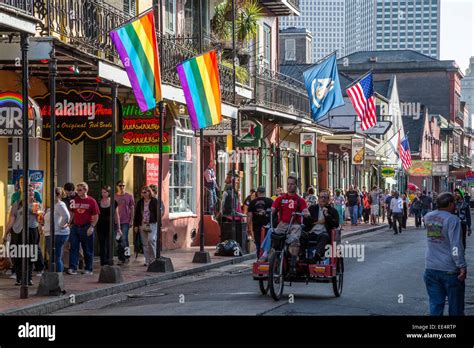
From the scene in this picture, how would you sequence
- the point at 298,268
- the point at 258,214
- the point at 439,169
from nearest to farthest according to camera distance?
the point at 298,268 < the point at 258,214 < the point at 439,169

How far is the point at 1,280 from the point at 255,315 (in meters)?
6.91

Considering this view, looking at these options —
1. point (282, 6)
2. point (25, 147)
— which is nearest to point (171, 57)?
point (25, 147)

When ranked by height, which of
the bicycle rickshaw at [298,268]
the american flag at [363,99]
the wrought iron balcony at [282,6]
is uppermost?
the wrought iron balcony at [282,6]

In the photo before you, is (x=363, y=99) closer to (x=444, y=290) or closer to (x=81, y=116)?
(x=81, y=116)

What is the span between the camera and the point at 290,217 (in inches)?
648

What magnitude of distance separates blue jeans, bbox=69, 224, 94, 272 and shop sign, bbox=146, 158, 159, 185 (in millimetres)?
6746

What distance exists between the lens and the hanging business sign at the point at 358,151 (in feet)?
169

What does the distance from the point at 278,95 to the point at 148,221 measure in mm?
15046

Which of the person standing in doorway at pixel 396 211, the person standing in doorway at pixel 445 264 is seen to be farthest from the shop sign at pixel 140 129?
the person standing in doorway at pixel 396 211

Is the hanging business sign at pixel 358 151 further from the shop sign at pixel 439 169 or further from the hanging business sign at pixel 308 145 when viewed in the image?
the shop sign at pixel 439 169

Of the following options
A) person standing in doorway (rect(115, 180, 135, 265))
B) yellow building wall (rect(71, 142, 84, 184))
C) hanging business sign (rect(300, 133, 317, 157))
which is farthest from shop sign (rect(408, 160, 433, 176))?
person standing in doorway (rect(115, 180, 135, 265))

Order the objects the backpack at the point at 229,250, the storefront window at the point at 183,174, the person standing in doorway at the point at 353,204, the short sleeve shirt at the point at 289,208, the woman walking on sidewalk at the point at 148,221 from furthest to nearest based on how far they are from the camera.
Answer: the person standing in doorway at the point at 353,204, the storefront window at the point at 183,174, the backpack at the point at 229,250, the woman walking on sidewalk at the point at 148,221, the short sleeve shirt at the point at 289,208

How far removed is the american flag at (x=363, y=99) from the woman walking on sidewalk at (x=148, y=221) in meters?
20.6

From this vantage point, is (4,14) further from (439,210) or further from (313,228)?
(439,210)
